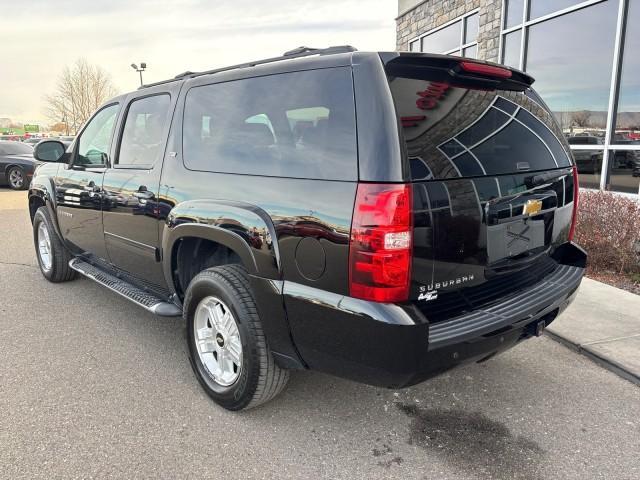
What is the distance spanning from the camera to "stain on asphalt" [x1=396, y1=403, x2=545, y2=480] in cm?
238

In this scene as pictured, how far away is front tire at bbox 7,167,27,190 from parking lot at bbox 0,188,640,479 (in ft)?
42.4

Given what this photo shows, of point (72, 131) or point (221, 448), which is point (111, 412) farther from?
point (72, 131)

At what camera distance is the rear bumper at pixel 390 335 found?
205 cm

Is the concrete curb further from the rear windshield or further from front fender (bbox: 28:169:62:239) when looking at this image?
front fender (bbox: 28:169:62:239)

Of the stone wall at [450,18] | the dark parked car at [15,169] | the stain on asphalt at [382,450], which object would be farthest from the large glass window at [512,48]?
the dark parked car at [15,169]

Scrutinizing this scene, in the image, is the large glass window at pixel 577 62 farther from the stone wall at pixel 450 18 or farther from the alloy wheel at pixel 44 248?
the alloy wheel at pixel 44 248

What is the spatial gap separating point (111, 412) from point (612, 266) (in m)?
5.39

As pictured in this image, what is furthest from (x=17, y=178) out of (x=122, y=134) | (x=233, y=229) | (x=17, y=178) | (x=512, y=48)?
(x=233, y=229)

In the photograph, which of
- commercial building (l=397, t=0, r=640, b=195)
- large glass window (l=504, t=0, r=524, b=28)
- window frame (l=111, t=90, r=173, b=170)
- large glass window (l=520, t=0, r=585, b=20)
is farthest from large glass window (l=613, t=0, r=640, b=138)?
window frame (l=111, t=90, r=173, b=170)

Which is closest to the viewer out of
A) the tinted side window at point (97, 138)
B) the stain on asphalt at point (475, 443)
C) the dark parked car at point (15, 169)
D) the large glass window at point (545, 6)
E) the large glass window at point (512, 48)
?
the stain on asphalt at point (475, 443)

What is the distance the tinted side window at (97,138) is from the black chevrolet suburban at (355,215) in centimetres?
91

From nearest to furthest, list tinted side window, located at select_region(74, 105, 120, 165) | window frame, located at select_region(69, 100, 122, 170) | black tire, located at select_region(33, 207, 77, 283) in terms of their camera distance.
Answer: window frame, located at select_region(69, 100, 122, 170)
tinted side window, located at select_region(74, 105, 120, 165)
black tire, located at select_region(33, 207, 77, 283)

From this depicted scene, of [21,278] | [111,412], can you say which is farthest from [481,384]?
[21,278]

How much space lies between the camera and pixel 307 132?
2371 mm
